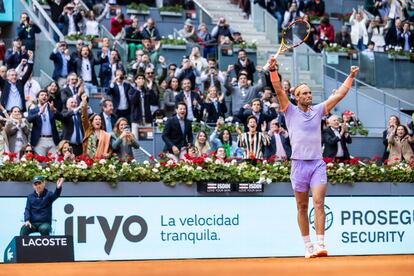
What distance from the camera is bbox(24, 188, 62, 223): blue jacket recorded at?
20.1 m

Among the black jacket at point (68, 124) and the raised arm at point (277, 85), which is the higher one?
the raised arm at point (277, 85)

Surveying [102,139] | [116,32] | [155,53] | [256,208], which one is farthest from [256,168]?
[116,32]

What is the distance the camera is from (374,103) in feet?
99.3

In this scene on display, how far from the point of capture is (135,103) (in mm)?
25281

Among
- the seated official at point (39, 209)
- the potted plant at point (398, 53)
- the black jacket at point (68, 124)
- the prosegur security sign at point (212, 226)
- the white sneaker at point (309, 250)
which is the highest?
the potted plant at point (398, 53)

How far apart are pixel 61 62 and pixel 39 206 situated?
6.81 metres

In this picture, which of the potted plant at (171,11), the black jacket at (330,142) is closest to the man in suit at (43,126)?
the black jacket at (330,142)

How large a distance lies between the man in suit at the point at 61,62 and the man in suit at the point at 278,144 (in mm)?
4941

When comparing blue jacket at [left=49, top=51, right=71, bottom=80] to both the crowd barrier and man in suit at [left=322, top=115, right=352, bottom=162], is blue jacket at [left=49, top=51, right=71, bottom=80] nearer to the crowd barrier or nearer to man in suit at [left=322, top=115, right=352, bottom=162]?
the crowd barrier

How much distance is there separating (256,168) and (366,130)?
273 inches

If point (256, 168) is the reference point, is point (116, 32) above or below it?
above

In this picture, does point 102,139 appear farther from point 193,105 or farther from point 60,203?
point 193,105

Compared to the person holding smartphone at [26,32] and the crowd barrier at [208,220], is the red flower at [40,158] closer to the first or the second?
the crowd barrier at [208,220]

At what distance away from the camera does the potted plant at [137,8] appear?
3306 cm
